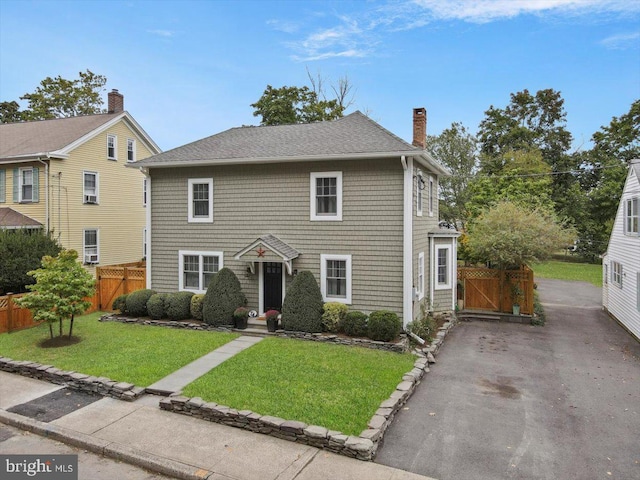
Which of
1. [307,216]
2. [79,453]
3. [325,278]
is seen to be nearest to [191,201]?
[307,216]

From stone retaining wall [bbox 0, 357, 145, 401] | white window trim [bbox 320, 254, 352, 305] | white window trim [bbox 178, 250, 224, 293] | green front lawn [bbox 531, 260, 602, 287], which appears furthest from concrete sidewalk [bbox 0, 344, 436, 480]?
green front lawn [bbox 531, 260, 602, 287]

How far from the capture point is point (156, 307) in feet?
48.5

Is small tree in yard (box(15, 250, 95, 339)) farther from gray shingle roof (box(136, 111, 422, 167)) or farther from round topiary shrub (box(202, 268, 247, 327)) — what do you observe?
gray shingle roof (box(136, 111, 422, 167))

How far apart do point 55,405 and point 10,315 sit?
7266mm

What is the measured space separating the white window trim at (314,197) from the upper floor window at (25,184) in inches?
583

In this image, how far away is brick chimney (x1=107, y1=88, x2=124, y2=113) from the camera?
2469 cm

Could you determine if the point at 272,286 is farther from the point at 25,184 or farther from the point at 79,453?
the point at 25,184

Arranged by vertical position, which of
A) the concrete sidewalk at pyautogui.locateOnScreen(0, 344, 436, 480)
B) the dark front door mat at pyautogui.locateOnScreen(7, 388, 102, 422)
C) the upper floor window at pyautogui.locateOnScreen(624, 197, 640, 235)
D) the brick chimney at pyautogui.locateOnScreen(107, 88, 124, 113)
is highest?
the brick chimney at pyautogui.locateOnScreen(107, 88, 124, 113)

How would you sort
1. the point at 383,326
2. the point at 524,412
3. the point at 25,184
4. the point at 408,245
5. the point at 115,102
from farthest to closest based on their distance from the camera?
the point at 115,102 < the point at 25,184 < the point at 408,245 < the point at 383,326 < the point at 524,412

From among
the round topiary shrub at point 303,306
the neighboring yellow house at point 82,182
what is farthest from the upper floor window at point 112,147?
the round topiary shrub at point 303,306

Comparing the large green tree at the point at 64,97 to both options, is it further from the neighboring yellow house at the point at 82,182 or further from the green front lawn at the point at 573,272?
the green front lawn at the point at 573,272

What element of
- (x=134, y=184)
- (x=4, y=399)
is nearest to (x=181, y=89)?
(x=134, y=184)

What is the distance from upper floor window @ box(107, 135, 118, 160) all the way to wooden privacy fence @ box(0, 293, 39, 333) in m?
11.6

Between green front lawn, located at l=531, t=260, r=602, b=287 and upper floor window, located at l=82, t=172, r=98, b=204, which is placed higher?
upper floor window, located at l=82, t=172, r=98, b=204
